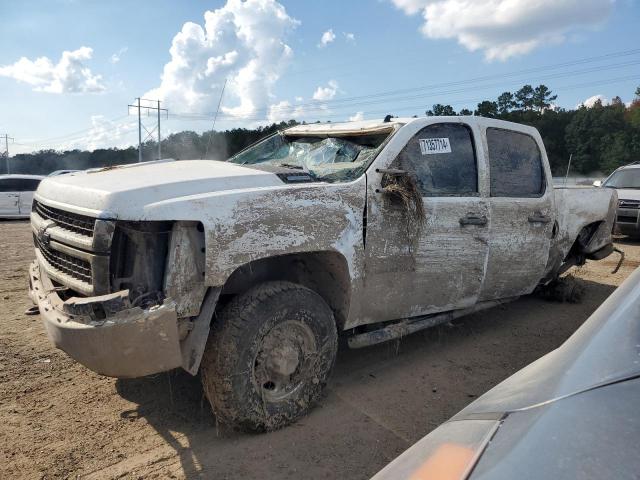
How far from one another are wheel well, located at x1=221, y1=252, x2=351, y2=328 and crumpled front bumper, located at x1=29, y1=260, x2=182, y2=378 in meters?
0.60

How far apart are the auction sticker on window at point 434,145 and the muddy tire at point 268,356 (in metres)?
1.47

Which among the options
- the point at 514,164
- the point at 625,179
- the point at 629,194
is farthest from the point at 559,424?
the point at 625,179

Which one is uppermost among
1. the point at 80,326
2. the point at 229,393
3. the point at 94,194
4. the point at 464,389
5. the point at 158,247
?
the point at 94,194

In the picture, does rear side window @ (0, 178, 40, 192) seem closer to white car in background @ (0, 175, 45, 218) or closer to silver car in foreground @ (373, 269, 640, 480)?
white car in background @ (0, 175, 45, 218)

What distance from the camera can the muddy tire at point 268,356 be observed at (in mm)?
2801

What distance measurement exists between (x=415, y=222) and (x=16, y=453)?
2.82m

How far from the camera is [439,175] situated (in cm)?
383

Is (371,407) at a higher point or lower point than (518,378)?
lower

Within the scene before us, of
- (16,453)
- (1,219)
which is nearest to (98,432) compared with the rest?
(16,453)

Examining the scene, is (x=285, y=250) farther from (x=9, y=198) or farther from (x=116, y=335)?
(x=9, y=198)

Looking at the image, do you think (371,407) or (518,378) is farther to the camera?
(371,407)

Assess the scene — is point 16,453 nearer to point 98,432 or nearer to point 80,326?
point 98,432

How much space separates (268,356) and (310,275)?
71 cm

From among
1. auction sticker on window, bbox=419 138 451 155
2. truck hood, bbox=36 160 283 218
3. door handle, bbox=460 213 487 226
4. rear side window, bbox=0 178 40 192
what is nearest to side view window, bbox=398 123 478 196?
auction sticker on window, bbox=419 138 451 155
